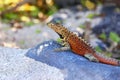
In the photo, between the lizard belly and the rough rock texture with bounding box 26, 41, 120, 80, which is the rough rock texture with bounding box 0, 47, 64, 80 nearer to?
the rough rock texture with bounding box 26, 41, 120, 80

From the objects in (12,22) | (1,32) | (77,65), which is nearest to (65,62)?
(77,65)

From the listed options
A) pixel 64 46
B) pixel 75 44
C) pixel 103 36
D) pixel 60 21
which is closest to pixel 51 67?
pixel 64 46

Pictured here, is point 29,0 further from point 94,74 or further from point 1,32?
point 94,74

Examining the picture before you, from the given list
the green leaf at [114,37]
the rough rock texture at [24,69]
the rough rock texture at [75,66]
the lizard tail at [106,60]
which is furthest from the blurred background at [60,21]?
the rough rock texture at [24,69]

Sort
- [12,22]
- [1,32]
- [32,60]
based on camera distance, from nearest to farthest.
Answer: [32,60] → [1,32] → [12,22]

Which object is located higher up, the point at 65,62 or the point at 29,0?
the point at 65,62

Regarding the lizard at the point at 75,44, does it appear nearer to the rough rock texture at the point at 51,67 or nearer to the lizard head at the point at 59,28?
the lizard head at the point at 59,28

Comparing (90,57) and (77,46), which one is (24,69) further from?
(90,57)
